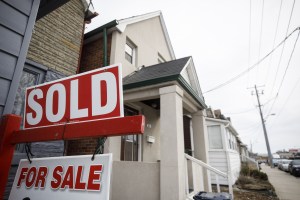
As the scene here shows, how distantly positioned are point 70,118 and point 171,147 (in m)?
3.22

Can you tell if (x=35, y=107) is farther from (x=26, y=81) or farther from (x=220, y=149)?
(x=220, y=149)

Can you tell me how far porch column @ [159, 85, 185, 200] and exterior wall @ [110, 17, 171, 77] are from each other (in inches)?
110

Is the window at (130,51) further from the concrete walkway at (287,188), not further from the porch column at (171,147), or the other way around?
the concrete walkway at (287,188)

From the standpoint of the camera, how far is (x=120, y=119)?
1.31m

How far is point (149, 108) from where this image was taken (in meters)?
7.86

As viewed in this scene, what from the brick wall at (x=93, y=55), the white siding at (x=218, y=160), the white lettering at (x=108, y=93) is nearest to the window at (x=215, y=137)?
the white siding at (x=218, y=160)

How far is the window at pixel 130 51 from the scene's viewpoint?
26.4ft

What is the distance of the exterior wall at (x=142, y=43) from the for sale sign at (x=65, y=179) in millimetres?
5268

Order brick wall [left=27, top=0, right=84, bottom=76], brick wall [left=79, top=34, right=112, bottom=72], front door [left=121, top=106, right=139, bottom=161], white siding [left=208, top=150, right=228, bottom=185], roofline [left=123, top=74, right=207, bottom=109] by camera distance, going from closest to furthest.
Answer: brick wall [left=27, top=0, right=84, bottom=76] < roofline [left=123, top=74, right=207, bottom=109] < front door [left=121, top=106, right=139, bottom=161] < brick wall [left=79, top=34, right=112, bottom=72] < white siding [left=208, top=150, right=228, bottom=185]

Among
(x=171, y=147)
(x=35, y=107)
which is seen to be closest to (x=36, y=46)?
(x=35, y=107)

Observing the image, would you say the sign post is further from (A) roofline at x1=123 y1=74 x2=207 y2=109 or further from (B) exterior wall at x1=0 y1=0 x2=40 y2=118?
(A) roofline at x1=123 y1=74 x2=207 y2=109

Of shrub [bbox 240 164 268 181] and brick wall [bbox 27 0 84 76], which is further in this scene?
shrub [bbox 240 164 268 181]

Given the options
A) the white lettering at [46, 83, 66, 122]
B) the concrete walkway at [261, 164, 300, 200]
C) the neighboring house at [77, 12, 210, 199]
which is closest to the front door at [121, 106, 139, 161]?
the neighboring house at [77, 12, 210, 199]

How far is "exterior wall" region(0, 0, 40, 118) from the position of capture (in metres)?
1.82
